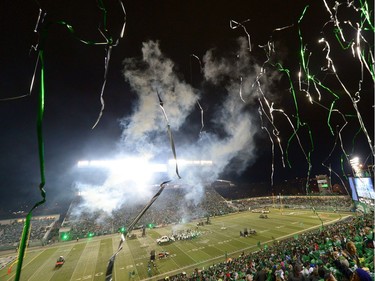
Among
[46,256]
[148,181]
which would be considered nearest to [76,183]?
[148,181]

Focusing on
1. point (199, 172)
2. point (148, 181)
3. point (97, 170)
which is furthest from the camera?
point (199, 172)

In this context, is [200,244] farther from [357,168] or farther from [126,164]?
[126,164]

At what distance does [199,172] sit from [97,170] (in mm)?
33296

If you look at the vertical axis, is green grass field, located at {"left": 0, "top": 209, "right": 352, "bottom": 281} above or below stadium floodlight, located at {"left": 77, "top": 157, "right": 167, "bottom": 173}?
below

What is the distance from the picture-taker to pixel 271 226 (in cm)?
3334

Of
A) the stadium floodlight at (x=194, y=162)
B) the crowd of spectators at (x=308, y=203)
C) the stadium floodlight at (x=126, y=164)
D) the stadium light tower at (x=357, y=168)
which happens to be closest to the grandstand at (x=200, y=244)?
the crowd of spectators at (x=308, y=203)

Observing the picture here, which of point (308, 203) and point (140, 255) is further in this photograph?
point (308, 203)

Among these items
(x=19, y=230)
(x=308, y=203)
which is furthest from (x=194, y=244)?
(x=308, y=203)

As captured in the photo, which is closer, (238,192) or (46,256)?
(46,256)

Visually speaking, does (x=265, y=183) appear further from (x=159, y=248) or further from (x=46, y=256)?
(x=46, y=256)

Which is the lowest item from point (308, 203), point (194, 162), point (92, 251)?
point (308, 203)

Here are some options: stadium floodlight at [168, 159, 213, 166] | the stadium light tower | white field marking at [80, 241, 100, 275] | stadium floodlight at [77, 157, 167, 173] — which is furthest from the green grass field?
stadium floodlight at [168, 159, 213, 166]

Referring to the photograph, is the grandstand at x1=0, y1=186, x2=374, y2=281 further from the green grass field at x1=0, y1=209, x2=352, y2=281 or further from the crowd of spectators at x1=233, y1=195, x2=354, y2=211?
the crowd of spectators at x1=233, y1=195, x2=354, y2=211

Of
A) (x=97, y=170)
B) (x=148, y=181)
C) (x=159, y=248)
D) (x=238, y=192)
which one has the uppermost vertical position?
(x=97, y=170)
